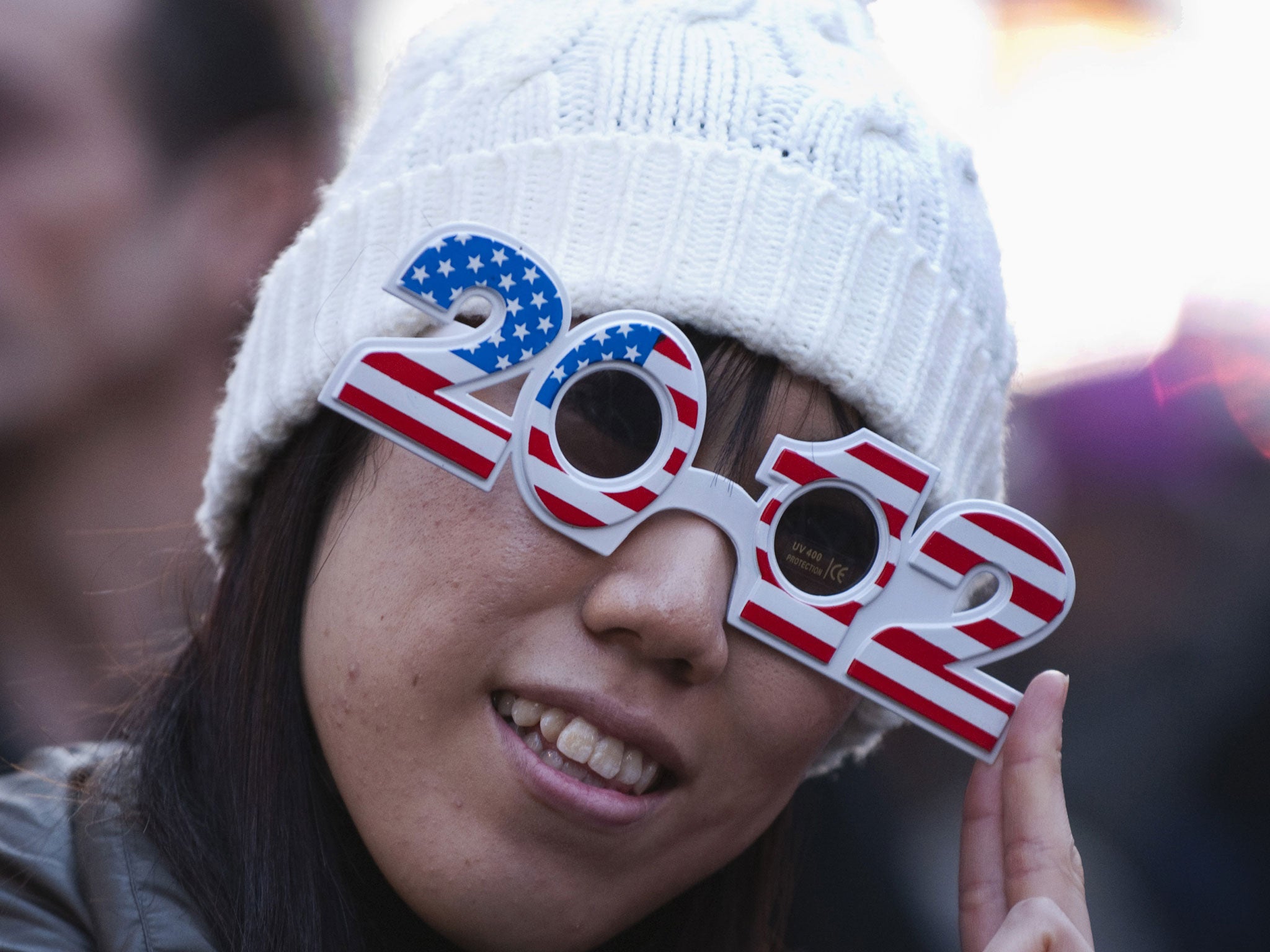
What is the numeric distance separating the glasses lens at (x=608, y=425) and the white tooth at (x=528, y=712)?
0.89ft

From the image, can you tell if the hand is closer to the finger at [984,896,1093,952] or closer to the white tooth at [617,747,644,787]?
the finger at [984,896,1093,952]

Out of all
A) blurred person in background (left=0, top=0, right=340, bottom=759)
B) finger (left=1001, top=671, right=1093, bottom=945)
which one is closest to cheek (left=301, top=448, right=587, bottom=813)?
finger (left=1001, top=671, right=1093, bottom=945)

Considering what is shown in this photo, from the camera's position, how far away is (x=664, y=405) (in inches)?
50.9

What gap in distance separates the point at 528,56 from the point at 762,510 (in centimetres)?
69

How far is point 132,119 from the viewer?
2650mm

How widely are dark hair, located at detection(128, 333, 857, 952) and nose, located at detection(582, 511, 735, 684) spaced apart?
0.10 m

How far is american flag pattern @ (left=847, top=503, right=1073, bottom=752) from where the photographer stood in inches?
54.1

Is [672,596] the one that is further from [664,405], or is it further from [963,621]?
[963,621]

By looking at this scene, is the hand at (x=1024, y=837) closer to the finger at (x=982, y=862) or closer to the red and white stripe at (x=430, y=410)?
the finger at (x=982, y=862)

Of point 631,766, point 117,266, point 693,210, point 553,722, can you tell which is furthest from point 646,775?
point 117,266

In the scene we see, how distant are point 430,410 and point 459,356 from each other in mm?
69

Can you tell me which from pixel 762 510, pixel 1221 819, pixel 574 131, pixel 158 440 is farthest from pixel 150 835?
pixel 1221 819

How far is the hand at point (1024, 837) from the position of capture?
138 cm

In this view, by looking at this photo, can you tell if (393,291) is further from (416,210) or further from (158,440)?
(158,440)
